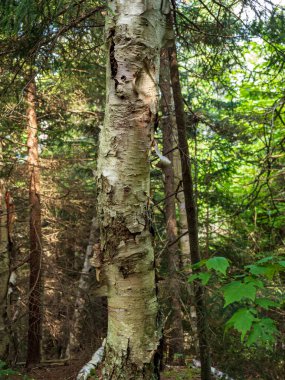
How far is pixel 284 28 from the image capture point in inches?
159

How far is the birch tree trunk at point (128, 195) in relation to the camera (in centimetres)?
195

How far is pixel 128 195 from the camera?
2012 mm

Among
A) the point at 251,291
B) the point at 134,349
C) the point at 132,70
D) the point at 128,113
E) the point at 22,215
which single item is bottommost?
the point at 134,349

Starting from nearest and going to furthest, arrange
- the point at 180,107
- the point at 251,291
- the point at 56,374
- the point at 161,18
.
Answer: the point at 251,291 → the point at 161,18 → the point at 180,107 → the point at 56,374

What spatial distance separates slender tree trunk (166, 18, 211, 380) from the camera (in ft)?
10.6

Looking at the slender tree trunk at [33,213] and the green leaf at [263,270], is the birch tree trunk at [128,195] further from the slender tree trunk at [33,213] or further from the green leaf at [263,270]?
the slender tree trunk at [33,213]

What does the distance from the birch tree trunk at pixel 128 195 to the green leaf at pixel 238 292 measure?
0.47 meters

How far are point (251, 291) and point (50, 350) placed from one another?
51.0ft

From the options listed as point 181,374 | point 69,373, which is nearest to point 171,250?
point 181,374

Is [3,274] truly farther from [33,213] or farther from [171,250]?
[171,250]

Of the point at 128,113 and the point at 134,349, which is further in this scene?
the point at 128,113

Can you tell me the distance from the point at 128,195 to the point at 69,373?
5722 mm

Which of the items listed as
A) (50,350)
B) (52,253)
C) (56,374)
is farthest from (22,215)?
(50,350)

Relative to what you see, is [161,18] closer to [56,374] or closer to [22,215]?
[56,374]
